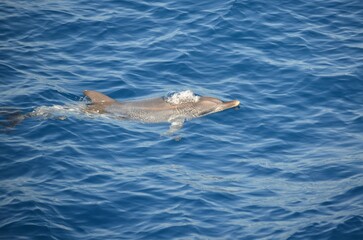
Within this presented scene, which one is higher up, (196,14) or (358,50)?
(196,14)

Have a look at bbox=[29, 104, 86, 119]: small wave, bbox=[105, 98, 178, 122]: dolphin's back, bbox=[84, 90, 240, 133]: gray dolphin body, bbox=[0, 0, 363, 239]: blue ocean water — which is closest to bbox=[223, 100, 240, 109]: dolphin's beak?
bbox=[84, 90, 240, 133]: gray dolphin body

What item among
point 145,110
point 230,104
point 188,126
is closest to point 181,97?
point 188,126

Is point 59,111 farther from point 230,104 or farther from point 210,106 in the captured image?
point 230,104

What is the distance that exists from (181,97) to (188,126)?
1409mm

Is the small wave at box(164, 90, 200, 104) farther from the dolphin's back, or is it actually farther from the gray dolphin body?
the dolphin's back

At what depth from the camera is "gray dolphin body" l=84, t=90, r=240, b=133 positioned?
55.6 ft

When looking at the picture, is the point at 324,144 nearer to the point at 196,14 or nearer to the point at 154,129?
the point at 154,129

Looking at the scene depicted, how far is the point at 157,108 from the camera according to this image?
677 inches

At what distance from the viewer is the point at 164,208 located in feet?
42.0

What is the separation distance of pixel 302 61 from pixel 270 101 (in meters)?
3.00

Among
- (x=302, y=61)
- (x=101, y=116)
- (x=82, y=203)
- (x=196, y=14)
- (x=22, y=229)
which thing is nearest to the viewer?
(x=22, y=229)

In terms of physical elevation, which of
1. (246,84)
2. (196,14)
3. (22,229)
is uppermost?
(196,14)

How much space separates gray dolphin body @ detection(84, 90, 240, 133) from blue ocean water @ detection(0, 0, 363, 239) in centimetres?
33

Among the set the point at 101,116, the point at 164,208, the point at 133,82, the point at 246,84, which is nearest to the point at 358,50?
the point at 246,84
